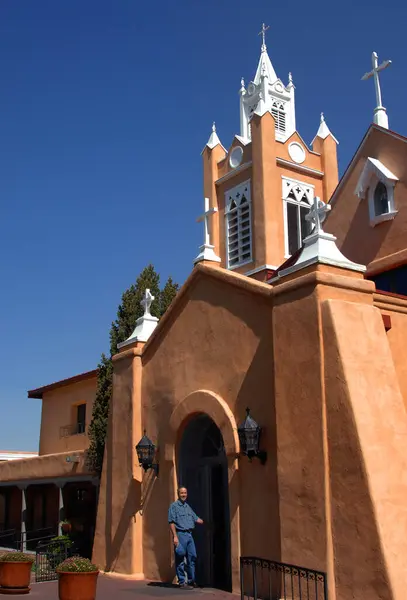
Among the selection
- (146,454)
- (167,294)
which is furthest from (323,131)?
(146,454)

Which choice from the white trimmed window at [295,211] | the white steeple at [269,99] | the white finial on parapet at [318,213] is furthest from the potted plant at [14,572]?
the white steeple at [269,99]

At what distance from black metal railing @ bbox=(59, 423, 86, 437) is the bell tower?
7331mm

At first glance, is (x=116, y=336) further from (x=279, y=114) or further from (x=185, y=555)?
(x=279, y=114)

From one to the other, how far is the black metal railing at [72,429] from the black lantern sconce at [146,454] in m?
10.5

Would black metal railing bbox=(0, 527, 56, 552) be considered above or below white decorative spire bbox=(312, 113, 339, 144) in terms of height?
below

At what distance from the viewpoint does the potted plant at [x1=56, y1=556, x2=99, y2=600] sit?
388 inches

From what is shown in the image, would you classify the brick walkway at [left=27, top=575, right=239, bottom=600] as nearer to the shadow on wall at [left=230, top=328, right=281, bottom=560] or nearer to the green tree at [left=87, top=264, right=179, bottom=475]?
the shadow on wall at [left=230, top=328, right=281, bottom=560]

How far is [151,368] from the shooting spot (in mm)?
13750

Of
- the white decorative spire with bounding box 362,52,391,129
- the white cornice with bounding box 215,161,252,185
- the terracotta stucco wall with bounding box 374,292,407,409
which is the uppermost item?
the white cornice with bounding box 215,161,252,185

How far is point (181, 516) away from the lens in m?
Result: 11.1

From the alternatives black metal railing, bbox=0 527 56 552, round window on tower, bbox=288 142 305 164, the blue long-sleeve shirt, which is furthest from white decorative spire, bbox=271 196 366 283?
round window on tower, bbox=288 142 305 164

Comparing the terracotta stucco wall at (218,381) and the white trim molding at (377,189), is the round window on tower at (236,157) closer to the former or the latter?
the white trim molding at (377,189)

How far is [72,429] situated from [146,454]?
11329mm

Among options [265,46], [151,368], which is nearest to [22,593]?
[151,368]
